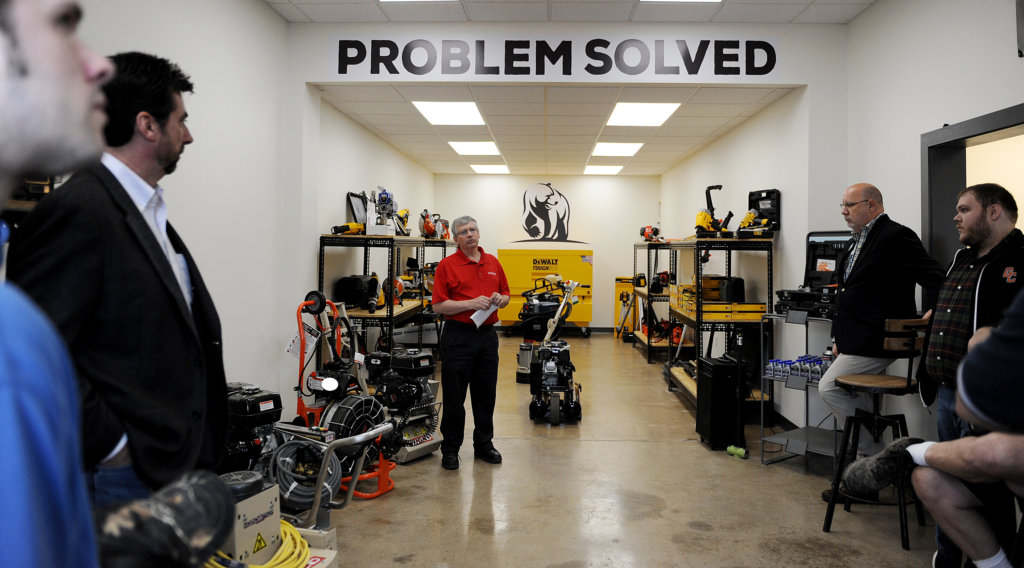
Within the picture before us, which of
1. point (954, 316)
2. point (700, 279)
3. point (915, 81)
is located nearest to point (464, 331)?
point (700, 279)

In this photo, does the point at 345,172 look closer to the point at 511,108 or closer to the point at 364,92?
the point at 364,92

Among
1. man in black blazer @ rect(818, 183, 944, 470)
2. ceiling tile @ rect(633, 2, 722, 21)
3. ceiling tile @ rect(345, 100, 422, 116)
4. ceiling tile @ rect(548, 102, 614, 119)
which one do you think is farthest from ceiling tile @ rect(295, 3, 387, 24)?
man in black blazer @ rect(818, 183, 944, 470)

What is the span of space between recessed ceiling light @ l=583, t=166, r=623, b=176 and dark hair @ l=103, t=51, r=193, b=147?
937 centimetres

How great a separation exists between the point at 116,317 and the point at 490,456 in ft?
10.8

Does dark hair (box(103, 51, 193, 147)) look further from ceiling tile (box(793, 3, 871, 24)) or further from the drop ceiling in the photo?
ceiling tile (box(793, 3, 871, 24))

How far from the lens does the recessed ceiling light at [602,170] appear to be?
10266 millimetres

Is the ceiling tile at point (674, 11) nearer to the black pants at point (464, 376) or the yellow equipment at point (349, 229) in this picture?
the black pants at point (464, 376)

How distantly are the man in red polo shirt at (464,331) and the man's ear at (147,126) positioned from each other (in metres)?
2.64

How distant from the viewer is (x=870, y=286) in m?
3.35

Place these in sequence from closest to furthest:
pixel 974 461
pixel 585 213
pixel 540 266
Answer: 1. pixel 974 461
2. pixel 540 266
3. pixel 585 213

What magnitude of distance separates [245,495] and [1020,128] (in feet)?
13.2

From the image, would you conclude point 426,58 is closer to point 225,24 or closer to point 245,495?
point 225,24

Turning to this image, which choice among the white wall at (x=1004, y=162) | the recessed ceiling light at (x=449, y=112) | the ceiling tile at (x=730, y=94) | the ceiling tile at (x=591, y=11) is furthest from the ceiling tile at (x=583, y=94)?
the white wall at (x=1004, y=162)

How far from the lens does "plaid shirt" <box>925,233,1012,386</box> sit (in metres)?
2.55
